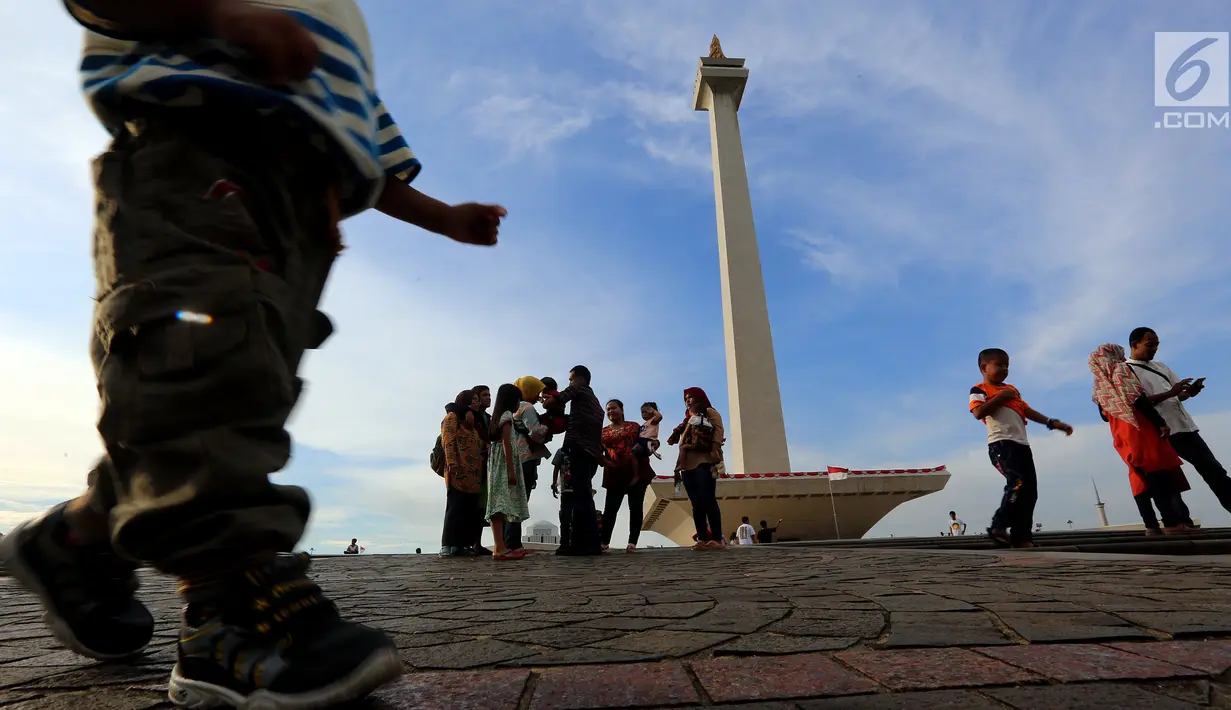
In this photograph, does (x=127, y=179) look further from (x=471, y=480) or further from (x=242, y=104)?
(x=471, y=480)

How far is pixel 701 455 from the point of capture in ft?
23.9

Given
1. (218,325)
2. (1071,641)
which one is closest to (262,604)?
(218,325)

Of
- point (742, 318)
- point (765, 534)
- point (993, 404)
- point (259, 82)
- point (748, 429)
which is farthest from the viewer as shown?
point (742, 318)

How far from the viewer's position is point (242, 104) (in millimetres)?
1187

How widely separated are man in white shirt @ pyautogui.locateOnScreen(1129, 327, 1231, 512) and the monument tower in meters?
13.2

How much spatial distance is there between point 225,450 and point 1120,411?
6.86m

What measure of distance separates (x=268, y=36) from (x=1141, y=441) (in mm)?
6895

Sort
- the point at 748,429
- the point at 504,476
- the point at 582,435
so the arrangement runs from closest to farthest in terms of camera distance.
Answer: the point at 504,476 < the point at 582,435 < the point at 748,429

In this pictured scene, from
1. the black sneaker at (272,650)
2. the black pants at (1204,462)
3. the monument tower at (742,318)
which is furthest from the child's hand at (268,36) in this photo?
the monument tower at (742,318)

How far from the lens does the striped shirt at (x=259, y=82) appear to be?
1159mm

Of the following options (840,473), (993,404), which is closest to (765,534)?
(840,473)

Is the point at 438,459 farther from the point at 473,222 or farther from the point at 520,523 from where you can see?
→ the point at 473,222

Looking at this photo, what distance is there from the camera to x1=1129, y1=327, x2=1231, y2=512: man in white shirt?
552cm

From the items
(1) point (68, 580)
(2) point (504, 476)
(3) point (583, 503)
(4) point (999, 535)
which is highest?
(2) point (504, 476)
